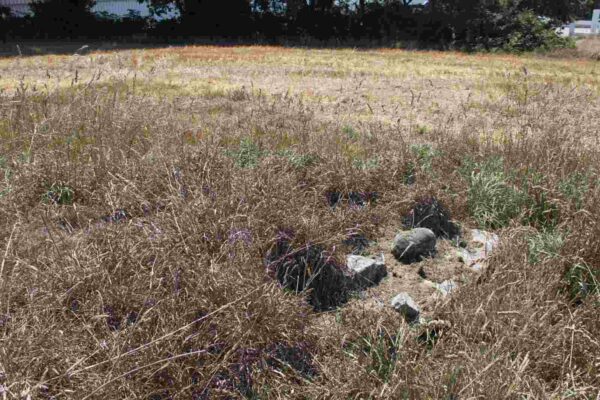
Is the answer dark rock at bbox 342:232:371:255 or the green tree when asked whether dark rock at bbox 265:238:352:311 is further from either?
the green tree

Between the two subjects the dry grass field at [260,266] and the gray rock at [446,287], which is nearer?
the dry grass field at [260,266]

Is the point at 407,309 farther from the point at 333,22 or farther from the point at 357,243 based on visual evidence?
the point at 333,22

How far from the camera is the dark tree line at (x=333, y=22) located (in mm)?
25047

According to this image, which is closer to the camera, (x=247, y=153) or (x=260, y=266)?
(x=260, y=266)

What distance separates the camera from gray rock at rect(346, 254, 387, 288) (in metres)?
3.20

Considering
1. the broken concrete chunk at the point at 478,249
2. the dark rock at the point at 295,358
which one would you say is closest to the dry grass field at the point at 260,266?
the dark rock at the point at 295,358

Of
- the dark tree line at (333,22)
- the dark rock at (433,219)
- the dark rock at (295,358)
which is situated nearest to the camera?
the dark rock at (295,358)

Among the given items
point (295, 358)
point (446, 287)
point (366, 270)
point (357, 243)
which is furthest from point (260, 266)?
point (446, 287)

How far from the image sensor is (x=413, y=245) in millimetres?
3490

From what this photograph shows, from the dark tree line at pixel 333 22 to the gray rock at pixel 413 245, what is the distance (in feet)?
74.1

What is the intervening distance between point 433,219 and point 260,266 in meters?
1.48

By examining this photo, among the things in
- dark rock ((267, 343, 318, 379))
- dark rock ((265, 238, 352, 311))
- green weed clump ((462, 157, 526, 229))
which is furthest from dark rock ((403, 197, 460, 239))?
dark rock ((267, 343, 318, 379))

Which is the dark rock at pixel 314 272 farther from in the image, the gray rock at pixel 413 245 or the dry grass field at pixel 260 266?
the gray rock at pixel 413 245

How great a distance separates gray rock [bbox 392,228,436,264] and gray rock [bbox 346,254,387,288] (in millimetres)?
192
